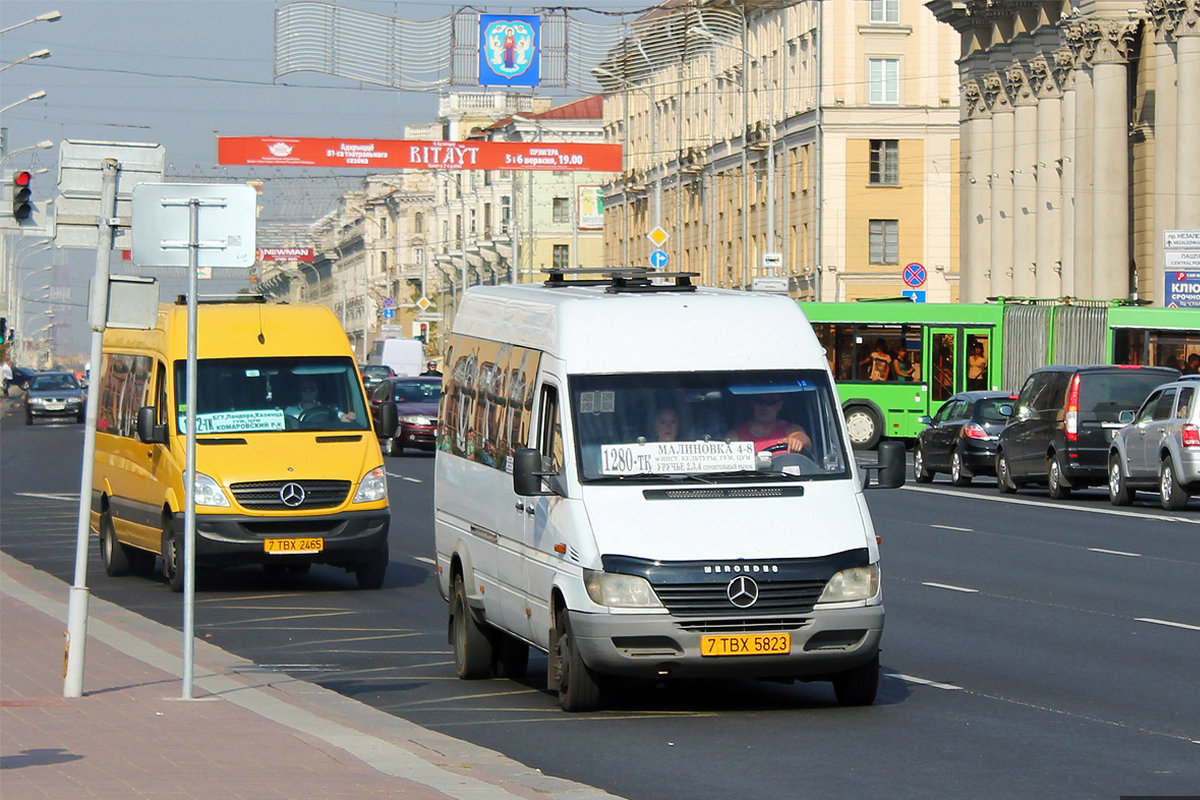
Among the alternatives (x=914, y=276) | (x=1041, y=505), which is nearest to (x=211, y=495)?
(x=1041, y=505)

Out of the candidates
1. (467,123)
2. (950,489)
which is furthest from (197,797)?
(467,123)

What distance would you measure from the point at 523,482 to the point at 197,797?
3374mm

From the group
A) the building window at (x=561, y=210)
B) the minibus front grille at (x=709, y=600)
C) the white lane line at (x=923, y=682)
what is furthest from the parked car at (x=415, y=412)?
the building window at (x=561, y=210)

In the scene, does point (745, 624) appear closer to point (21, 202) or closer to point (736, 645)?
point (736, 645)

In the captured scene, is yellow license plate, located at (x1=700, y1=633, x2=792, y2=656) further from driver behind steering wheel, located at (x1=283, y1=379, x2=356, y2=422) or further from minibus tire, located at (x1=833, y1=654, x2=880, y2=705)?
driver behind steering wheel, located at (x1=283, y1=379, x2=356, y2=422)

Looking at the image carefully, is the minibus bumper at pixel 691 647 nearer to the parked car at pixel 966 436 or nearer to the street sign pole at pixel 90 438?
the street sign pole at pixel 90 438

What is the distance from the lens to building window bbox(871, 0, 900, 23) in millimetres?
83875

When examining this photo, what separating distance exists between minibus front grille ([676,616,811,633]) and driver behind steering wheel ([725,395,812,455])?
1.14 metres

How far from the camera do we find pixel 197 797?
8648 millimetres

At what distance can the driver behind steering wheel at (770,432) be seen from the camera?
12016mm

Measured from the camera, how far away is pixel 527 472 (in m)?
11.5

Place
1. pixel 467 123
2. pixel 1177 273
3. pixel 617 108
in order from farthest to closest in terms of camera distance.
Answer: pixel 467 123 → pixel 617 108 → pixel 1177 273

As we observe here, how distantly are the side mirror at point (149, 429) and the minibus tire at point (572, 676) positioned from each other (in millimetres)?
8231

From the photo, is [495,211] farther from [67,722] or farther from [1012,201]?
[67,722]
